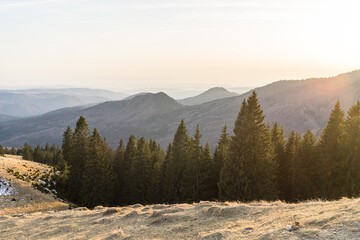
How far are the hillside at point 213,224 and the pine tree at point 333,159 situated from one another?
897 inches

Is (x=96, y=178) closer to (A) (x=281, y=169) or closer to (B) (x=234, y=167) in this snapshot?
(B) (x=234, y=167)

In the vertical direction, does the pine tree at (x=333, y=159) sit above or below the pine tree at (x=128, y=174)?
above

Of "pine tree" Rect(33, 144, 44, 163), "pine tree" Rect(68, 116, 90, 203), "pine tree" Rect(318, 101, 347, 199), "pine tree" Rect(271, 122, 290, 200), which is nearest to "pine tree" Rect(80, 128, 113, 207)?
"pine tree" Rect(68, 116, 90, 203)

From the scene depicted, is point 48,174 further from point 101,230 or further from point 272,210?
point 272,210

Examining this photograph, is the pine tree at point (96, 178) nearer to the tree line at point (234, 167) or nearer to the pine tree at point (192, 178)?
the tree line at point (234, 167)

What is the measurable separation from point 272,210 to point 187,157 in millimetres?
32682

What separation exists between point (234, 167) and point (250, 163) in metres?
2.36

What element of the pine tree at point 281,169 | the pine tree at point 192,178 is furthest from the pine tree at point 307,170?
the pine tree at point 192,178

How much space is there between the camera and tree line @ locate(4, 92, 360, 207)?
113 ft

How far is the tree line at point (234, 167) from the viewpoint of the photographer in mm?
34375

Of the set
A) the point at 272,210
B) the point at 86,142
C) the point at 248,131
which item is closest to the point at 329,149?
the point at 248,131

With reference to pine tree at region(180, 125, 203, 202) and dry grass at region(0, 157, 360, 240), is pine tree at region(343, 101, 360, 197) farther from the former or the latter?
pine tree at region(180, 125, 203, 202)

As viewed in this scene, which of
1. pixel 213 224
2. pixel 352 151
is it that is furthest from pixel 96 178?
pixel 352 151

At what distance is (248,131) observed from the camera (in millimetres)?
35188
